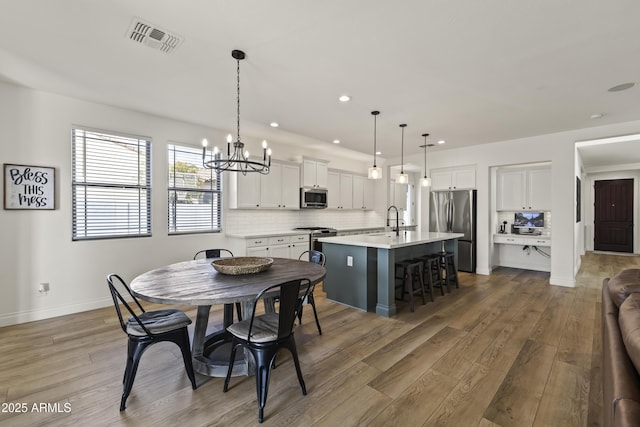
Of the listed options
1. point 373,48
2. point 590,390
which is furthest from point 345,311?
point 373,48

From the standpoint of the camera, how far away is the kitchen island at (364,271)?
3611 millimetres

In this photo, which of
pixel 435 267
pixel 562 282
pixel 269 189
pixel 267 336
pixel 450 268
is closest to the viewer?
pixel 267 336

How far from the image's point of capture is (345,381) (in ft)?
7.28

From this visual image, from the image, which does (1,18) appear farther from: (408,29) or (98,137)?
(408,29)

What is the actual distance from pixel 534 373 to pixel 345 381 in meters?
1.53

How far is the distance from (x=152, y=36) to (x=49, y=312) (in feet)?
11.4

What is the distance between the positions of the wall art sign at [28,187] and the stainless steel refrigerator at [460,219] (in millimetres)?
6630

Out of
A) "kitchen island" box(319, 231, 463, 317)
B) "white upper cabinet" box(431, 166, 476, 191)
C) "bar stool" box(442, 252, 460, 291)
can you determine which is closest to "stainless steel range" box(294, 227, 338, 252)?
"kitchen island" box(319, 231, 463, 317)

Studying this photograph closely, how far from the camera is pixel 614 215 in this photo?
28.5 ft

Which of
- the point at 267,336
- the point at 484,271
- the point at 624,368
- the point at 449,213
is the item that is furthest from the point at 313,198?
the point at 624,368

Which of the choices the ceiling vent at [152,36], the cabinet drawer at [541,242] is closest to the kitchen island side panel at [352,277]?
the ceiling vent at [152,36]

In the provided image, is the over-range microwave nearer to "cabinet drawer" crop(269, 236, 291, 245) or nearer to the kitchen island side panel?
"cabinet drawer" crop(269, 236, 291, 245)

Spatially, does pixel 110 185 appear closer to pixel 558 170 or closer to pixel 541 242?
pixel 558 170

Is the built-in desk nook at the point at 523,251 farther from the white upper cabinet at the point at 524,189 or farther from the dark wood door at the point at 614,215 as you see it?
the dark wood door at the point at 614,215
